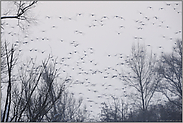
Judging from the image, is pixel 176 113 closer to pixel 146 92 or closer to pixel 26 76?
pixel 146 92

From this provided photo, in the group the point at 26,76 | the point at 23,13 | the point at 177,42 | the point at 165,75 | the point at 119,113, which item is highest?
the point at 177,42

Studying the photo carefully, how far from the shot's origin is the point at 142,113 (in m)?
15.2

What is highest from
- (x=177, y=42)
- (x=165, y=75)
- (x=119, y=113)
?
(x=177, y=42)

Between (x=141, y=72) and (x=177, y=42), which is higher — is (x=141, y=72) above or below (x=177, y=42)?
below

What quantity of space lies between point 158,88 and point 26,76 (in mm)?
14866

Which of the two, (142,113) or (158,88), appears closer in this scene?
(142,113)

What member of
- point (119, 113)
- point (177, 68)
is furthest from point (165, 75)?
point (119, 113)

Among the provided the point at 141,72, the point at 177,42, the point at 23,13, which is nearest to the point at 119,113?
the point at 141,72

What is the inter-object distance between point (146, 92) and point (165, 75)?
2.14 metres

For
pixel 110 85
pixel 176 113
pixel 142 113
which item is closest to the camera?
pixel 110 85

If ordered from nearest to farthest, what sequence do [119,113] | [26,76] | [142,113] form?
[26,76] < [142,113] < [119,113]

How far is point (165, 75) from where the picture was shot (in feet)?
53.5

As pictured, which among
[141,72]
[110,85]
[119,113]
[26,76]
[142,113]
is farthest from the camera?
[119,113]

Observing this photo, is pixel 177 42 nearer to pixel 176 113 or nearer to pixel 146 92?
pixel 146 92
